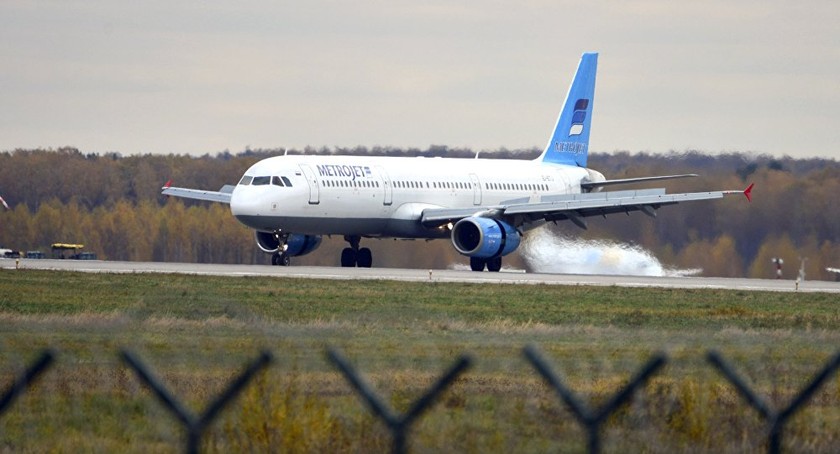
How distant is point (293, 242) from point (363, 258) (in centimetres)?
311

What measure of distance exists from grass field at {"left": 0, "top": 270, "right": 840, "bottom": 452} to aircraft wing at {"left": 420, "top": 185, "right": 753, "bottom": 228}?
15.9 m

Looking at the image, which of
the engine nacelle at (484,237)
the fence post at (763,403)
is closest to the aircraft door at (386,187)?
the engine nacelle at (484,237)

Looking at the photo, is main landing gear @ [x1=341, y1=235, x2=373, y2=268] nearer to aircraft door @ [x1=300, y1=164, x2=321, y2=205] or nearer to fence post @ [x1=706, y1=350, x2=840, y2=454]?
aircraft door @ [x1=300, y1=164, x2=321, y2=205]

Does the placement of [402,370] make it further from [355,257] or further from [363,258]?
[363,258]

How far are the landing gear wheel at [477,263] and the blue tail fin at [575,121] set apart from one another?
938 centimetres

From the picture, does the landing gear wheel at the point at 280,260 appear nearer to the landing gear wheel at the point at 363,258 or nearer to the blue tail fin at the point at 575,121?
the landing gear wheel at the point at 363,258

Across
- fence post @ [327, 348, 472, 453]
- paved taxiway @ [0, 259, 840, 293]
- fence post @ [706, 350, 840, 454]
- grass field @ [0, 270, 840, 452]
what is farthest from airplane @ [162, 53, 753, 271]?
fence post @ [327, 348, 472, 453]

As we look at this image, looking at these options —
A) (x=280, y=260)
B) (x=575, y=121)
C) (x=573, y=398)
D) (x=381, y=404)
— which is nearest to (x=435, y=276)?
(x=280, y=260)

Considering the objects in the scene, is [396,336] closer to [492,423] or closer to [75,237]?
[492,423]

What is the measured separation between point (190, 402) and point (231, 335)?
6397 mm

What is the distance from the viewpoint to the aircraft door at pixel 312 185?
4750 cm

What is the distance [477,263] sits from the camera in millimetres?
50281

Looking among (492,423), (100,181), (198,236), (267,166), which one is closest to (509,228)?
(267,166)

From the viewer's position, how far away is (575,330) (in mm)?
25703
